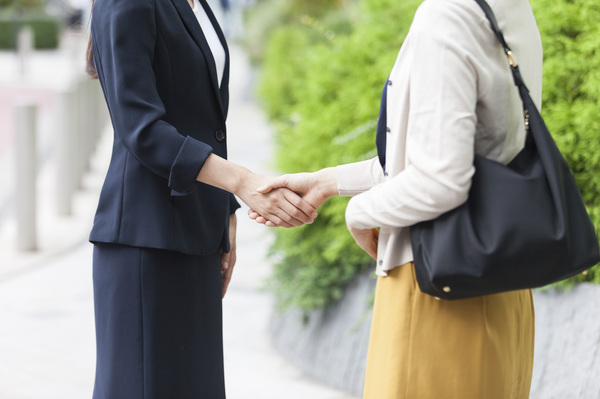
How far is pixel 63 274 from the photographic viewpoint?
634cm

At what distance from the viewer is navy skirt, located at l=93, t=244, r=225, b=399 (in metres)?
2.06

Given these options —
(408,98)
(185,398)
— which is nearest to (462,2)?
(408,98)

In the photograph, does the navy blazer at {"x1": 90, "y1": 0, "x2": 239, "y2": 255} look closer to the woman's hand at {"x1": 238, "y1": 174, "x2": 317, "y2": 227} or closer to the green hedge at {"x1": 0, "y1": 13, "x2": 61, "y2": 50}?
the woman's hand at {"x1": 238, "y1": 174, "x2": 317, "y2": 227}

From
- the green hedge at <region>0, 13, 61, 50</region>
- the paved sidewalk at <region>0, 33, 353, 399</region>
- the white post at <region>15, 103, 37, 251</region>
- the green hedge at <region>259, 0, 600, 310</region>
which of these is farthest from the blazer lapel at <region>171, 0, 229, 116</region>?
the green hedge at <region>0, 13, 61, 50</region>

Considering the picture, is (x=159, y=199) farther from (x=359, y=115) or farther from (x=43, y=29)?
(x=43, y=29)

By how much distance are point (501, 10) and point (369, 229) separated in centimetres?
60

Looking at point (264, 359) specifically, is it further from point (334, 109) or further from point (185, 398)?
point (185, 398)

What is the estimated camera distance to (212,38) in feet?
7.25

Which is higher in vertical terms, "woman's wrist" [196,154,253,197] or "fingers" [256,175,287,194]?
"woman's wrist" [196,154,253,197]

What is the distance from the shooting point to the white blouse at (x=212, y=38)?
219 cm

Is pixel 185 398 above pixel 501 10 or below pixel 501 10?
below

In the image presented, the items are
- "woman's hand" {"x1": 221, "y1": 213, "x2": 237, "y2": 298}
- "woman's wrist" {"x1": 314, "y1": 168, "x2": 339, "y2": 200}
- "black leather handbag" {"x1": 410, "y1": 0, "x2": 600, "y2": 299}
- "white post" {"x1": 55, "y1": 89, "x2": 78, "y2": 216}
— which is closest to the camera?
"black leather handbag" {"x1": 410, "y1": 0, "x2": 600, "y2": 299}

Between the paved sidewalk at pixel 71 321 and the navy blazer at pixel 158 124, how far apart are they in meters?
2.23

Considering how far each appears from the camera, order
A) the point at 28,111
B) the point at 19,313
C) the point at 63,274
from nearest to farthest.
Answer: the point at 19,313, the point at 63,274, the point at 28,111
